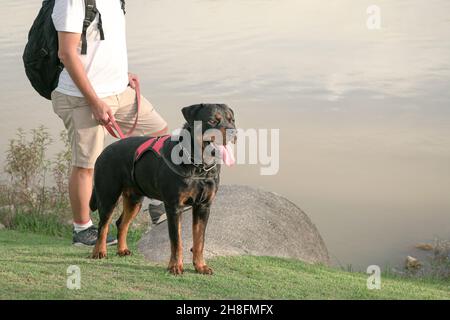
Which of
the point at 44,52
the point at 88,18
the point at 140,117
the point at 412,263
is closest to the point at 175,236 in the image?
the point at 140,117

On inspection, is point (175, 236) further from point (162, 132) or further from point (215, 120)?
point (162, 132)

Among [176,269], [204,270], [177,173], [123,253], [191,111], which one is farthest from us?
[123,253]

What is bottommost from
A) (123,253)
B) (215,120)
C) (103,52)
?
(123,253)

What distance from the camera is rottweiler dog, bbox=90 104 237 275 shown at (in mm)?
6023

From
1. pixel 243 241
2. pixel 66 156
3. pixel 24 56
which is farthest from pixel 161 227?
pixel 66 156

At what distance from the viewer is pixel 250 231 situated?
27.4 ft

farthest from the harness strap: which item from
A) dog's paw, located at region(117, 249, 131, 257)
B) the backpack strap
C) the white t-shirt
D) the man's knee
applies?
the man's knee

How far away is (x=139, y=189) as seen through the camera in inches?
268

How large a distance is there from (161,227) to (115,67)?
1768mm

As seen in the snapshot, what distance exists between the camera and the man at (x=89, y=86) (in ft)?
23.8

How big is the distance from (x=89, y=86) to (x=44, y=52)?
2.50 ft

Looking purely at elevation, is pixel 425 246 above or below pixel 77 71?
below

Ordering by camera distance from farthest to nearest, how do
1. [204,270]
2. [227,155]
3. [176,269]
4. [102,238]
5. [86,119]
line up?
[86,119] → [102,238] → [204,270] → [176,269] → [227,155]

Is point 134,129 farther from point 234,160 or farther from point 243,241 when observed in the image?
point 234,160
